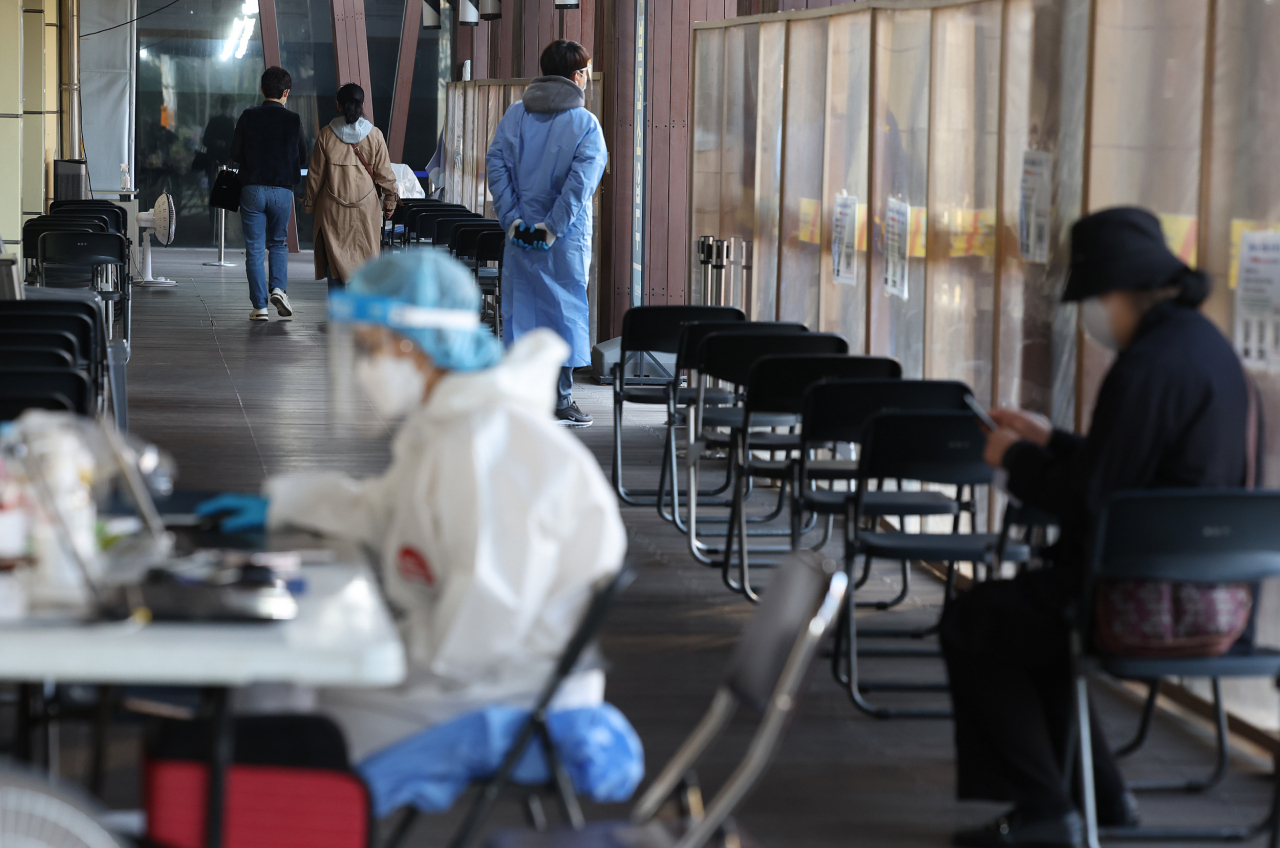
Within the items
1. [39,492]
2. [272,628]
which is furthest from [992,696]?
[39,492]

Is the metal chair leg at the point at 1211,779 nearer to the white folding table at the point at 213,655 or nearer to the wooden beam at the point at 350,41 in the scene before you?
the white folding table at the point at 213,655

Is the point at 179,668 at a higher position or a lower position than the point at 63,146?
lower

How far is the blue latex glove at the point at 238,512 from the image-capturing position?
2.68 meters

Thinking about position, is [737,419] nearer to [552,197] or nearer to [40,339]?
[40,339]

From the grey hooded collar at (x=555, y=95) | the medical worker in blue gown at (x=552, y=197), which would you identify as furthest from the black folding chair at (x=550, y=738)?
the grey hooded collar at (x=555, y=95)

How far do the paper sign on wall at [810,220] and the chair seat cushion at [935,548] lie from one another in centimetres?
294

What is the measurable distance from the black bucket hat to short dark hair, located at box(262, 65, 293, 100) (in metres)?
9.14

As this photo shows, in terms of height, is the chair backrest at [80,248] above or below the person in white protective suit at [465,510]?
above

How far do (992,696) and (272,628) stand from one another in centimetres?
163

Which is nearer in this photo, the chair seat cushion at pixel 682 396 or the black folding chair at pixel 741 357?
the black folding chair at pixel 741 357

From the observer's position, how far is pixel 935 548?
388 cm

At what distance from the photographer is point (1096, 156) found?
4.27 m

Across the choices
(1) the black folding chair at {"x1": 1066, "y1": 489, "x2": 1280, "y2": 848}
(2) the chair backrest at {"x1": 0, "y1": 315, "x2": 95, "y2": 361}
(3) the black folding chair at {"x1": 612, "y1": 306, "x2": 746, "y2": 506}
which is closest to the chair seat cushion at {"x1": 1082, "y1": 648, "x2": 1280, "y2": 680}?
(1) the black folding chair at {"x1": 1066, "y1": 489, "x2": 1280, "y2": 848}

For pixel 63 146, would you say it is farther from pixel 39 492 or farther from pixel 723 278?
pixel 39 492
